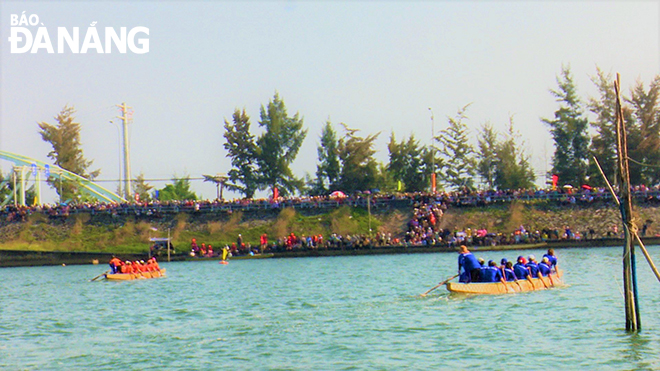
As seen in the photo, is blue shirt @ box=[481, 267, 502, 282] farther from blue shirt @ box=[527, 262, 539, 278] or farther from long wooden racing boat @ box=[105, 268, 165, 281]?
long wooden racing boat @ box=[105, 268, 165, 281]

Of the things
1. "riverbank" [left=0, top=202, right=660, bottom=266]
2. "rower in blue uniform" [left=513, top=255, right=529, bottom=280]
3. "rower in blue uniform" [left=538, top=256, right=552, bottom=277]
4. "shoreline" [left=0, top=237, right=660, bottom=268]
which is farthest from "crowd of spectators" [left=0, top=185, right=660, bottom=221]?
"rower in blue uniform" [left=513, top=255, right=529, bottom=280]

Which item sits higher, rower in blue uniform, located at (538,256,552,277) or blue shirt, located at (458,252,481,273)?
blue shirt, located at (458,252,481,273)

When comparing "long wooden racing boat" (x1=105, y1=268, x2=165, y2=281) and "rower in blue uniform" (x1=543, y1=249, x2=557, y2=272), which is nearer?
"rower in blue uniform" (x1=543, y1=249, x2=557, y2=272)

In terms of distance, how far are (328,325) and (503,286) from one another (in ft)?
27.3

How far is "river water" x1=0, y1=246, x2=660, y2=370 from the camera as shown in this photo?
20312mm

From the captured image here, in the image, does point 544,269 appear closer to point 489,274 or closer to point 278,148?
point 489,274

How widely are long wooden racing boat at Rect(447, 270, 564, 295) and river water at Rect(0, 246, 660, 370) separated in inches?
14.1

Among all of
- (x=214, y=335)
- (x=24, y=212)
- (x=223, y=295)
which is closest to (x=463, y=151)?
(x=24, y=212)

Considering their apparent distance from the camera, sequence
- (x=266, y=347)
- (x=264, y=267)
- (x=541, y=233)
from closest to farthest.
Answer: (x=266, y=347)
(x=264, y=267)
(x=541, y=233)

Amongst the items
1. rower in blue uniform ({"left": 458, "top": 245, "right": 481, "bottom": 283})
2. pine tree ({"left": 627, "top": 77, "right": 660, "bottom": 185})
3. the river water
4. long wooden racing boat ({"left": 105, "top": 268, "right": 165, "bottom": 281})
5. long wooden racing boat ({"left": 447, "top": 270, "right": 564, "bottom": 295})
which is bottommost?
the river water

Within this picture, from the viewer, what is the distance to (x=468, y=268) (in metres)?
30.2

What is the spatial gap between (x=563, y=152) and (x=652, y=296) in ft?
183

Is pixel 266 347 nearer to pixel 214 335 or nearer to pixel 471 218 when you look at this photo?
pixel 214 335

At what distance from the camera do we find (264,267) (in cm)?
5347
